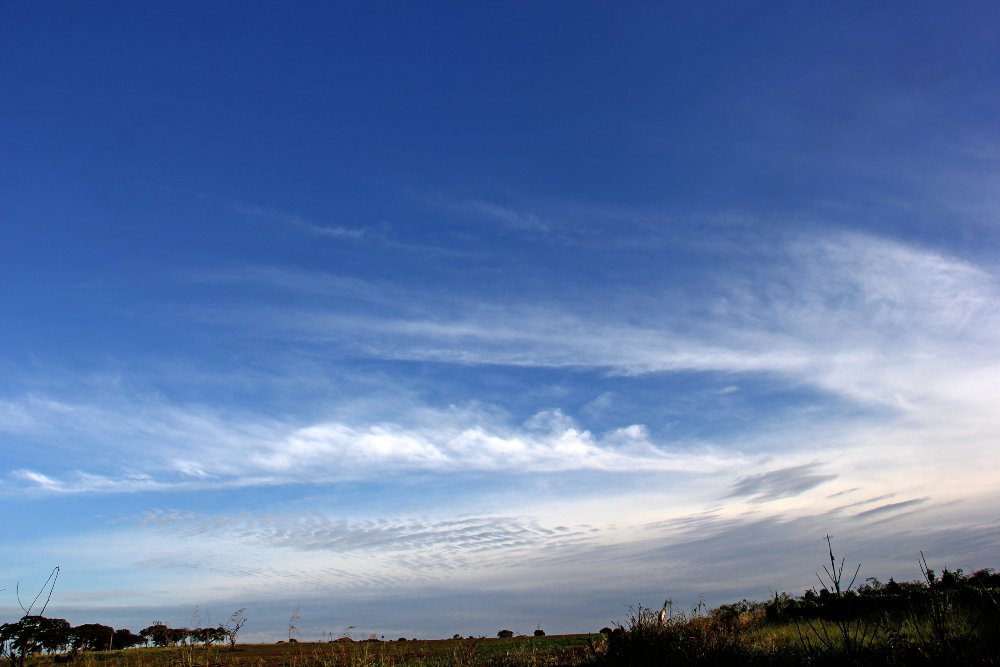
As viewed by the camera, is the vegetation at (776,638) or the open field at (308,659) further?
the open field at (308,659)

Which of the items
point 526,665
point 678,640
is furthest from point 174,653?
point 678,640

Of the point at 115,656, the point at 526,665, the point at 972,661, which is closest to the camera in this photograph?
the point at 972,661

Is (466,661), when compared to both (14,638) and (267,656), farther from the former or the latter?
(14,638)

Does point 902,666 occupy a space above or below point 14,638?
below

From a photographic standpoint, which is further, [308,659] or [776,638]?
[308,659]

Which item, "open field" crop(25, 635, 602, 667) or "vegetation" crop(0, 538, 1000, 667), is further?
"open field" crop(25, 635, 602, 667)

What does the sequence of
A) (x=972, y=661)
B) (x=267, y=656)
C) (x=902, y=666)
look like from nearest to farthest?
(x=972, y=661) < (x=902, y=666) < (x=267, y=656)

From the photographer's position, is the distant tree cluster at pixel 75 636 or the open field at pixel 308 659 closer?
the distant tree cluster at pixel 75 636

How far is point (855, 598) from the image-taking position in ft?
108

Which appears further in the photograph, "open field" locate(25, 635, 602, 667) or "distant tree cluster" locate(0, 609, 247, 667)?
"open field" locate(25, 635, 602, 667)

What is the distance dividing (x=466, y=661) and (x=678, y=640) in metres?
11.1

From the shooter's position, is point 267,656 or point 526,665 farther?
point 267,656

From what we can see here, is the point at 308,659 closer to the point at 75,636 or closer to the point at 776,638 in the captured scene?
the point at 75,636

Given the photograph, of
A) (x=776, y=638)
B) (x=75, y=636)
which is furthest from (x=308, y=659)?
(x=776, y=638)
